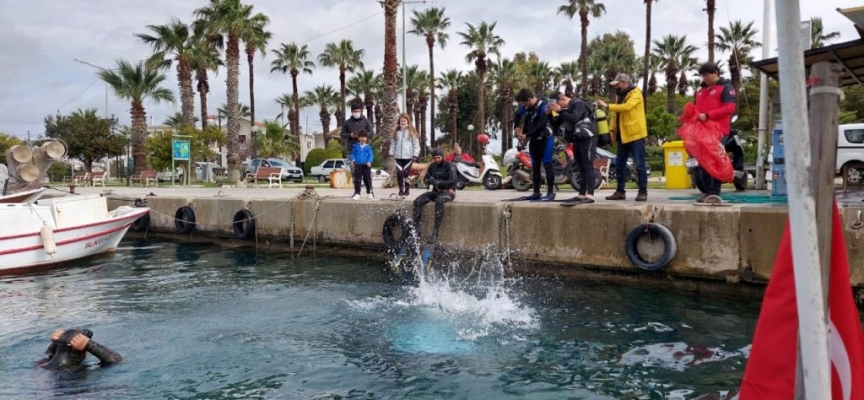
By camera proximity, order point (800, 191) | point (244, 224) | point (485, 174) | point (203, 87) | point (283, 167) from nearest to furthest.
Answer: point (800, 191)
point (244, 224)
point (485, 174)
point (283, 167)
point (203, 87)

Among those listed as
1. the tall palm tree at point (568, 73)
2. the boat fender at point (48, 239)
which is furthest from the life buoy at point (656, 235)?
the tall palm tree at point (568, 73)

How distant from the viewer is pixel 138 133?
37906 millimetres

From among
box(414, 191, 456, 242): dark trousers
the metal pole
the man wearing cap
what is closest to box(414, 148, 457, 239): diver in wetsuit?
box(414, 191, 456, 242): dark trousers

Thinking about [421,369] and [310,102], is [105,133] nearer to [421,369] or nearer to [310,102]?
[310,102]

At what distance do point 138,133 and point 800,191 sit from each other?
1590 inches

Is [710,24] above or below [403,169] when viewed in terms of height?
above

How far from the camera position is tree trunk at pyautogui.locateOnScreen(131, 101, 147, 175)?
124 ft

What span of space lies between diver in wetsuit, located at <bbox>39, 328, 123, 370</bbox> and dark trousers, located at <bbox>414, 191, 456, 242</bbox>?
5487 millimetres

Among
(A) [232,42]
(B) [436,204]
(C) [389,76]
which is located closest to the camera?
(B) [436,204]

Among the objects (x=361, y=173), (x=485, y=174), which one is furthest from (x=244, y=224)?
(x=485, y=174)

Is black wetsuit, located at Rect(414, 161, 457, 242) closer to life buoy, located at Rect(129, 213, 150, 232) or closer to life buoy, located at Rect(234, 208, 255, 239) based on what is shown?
life buoy, located at Rect(234, 208, 255, 239)

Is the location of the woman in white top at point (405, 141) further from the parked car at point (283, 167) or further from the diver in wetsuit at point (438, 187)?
the parked car at point (283, 167)

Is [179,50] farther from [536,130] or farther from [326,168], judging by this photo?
[536,130]

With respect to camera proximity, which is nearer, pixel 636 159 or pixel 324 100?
pixel 636 159
